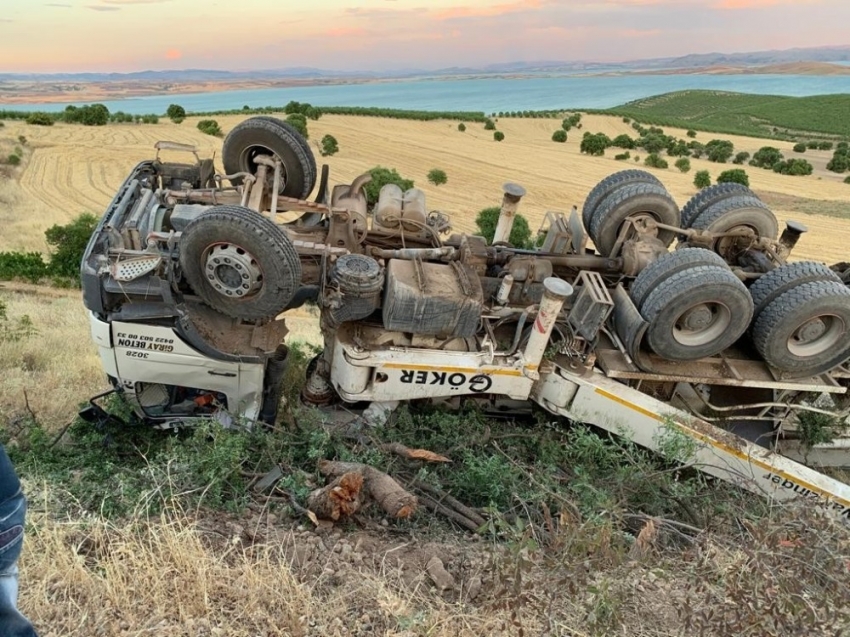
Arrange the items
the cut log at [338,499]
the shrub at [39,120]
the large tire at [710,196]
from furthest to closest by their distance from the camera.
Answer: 1. the shrub at [39,120]
2. the large tire at [710,196]
3. the cut log at [338,499]

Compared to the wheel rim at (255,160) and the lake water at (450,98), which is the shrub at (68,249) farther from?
the lake water at (450,98)

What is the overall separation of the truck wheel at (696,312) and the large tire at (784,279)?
293mm

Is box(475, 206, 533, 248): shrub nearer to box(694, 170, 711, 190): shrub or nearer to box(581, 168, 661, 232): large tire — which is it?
box(581, 168, 661, 232): large tire

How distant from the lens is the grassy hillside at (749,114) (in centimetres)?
5503

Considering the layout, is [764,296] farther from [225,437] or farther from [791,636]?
[225,437]

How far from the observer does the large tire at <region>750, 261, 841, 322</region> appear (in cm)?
420

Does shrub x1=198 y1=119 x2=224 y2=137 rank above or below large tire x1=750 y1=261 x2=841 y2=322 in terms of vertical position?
below

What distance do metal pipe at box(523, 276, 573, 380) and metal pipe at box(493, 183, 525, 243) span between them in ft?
4.22

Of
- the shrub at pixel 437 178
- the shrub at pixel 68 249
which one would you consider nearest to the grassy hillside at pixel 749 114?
the shrub at pixel 437 178

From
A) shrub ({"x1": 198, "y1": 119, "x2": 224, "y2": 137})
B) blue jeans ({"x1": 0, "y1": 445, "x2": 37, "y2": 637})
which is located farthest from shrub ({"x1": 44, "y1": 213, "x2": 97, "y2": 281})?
shrub ({"x1": 198, "y1": 119, "x2": 224, "y2": 137})

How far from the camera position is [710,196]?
5.55 m

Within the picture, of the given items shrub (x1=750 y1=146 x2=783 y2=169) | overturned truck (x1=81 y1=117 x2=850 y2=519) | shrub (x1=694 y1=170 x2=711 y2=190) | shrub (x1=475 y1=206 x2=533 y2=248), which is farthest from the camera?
shrub (x1=750 y1=146 x2=783 y2=169)

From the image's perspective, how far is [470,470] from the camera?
154 inches

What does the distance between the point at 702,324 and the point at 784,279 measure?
69cm
